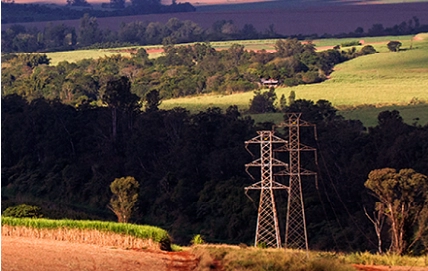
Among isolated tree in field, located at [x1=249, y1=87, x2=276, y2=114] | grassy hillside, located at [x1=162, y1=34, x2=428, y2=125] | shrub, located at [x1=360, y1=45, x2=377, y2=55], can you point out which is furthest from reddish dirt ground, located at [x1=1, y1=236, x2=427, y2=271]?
shrub, located at [x1=360, y1=45, x2=377, y2=55]

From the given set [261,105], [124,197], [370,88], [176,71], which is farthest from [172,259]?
[176,71]

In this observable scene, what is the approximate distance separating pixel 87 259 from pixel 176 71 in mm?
97609

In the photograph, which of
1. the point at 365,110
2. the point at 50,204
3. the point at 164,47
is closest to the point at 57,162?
the point at 50,204

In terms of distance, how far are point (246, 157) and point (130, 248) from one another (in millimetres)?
33601

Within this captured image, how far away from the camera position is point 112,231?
24422 mm

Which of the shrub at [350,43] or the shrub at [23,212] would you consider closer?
the shrub at [23,212]

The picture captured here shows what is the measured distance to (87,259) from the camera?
21203mm

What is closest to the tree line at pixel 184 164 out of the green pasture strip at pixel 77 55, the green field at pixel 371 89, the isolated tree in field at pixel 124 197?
the isolated tree in field at pixel 124 197

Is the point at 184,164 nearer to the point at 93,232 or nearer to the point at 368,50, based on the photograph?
the point at 93,232

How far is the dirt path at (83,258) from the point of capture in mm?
20531

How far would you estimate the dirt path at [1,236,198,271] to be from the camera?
808 inches

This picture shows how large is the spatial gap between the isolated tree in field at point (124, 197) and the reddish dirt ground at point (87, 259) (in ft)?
79.5

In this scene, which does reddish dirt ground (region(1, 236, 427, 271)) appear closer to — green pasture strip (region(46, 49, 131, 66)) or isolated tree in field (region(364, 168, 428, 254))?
isolated tree in field (region(364, 168, 428, 254))

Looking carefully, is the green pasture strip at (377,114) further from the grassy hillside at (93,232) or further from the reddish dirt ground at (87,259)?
the reddish dirt ground at (87,259)
